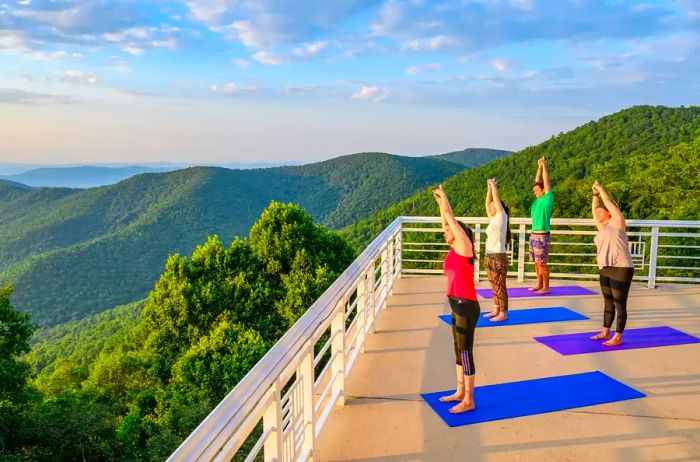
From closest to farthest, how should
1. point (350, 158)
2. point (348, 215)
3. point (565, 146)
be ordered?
point (565, 146), point (348, 215), point (350, 158)

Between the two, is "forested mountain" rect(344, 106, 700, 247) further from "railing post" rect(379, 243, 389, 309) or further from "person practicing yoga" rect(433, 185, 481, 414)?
"person practicing yoga" rect(433, 185, 481, 414)

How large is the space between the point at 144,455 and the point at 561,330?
15472 mm

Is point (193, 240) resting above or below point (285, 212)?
below

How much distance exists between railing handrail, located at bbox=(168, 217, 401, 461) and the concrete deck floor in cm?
88

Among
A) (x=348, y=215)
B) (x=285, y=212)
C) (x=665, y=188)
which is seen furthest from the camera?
(x=348, y=215)

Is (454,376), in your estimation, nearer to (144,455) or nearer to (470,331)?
(470,331)

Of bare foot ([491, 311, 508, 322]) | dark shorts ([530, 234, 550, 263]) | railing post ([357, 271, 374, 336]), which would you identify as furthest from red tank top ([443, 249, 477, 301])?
dark shorts ([530, 234, 550, 263])

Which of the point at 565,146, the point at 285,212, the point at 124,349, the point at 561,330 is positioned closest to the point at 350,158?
the point at 565,146

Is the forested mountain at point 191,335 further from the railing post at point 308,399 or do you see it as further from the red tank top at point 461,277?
the railing post at point 308,399

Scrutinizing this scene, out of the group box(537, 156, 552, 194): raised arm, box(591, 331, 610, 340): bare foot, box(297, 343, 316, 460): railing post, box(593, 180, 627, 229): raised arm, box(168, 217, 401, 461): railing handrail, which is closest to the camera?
box(168, 217, 401, 461): railing handrail

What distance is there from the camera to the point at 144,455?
671 inches

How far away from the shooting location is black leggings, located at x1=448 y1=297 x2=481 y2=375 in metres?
3.65

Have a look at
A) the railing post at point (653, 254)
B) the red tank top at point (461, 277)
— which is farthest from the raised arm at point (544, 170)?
the red tank top at point (461, 277)

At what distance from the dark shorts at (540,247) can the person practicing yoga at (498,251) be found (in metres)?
0.93
